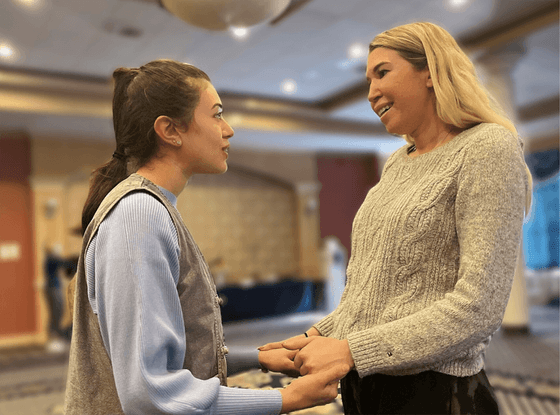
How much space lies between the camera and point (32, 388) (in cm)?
472

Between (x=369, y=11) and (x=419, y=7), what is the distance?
0.49 m

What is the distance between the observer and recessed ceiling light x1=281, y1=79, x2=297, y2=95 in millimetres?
6770

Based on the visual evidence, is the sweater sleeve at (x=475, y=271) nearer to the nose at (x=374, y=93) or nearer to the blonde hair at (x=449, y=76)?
the blonde hair at (x=449, y=76)

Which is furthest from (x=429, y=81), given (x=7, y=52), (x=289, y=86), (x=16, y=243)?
(x=16, y=243)

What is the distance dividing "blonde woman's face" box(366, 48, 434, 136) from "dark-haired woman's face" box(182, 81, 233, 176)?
0.37 metres

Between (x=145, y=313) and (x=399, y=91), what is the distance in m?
0.73

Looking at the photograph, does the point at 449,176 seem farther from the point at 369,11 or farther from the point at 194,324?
the point at 369,11

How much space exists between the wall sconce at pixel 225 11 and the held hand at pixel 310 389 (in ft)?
A: 8.03

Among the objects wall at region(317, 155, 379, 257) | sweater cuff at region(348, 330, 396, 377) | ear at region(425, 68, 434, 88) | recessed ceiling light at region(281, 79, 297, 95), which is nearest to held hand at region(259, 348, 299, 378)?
sweater cuff at region(348, 330, 396, 377)

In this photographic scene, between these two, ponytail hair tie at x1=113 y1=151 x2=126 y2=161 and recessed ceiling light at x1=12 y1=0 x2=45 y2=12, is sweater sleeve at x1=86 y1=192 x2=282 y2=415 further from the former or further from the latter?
recessed ceiling light at x1=12 y1=0 x2=45 y2=12

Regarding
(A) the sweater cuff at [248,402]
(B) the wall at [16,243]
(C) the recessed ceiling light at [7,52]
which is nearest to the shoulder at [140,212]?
(A) the sweater cuff at [248,402]

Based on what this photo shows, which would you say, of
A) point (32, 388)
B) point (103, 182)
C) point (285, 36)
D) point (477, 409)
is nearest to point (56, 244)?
point (32, 388)

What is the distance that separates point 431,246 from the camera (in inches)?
38.5

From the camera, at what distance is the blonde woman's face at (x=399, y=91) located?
1.09 meters
